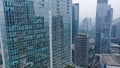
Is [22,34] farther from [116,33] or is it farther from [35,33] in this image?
[116,33]

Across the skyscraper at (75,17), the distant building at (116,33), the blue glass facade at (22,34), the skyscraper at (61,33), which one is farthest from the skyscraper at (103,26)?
the blue glass facade at (22,34)

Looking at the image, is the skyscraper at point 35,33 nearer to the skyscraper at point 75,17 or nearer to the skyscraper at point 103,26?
the skyscraper at point 103,26

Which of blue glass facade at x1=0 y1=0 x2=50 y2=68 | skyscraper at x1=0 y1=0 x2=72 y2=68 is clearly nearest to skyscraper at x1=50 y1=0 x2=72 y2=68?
skyscraper at x1=0 y1=0 x2=72 y2=68

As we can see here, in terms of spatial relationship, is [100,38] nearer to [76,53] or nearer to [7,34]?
[76,53]

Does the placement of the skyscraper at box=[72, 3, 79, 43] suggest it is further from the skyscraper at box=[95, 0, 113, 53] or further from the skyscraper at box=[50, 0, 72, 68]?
the skyscraper at box=[50, 0, 72, 68]

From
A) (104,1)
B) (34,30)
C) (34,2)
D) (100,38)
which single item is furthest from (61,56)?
(104,1)

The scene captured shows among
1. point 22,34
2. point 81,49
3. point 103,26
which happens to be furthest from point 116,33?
point 22,34
